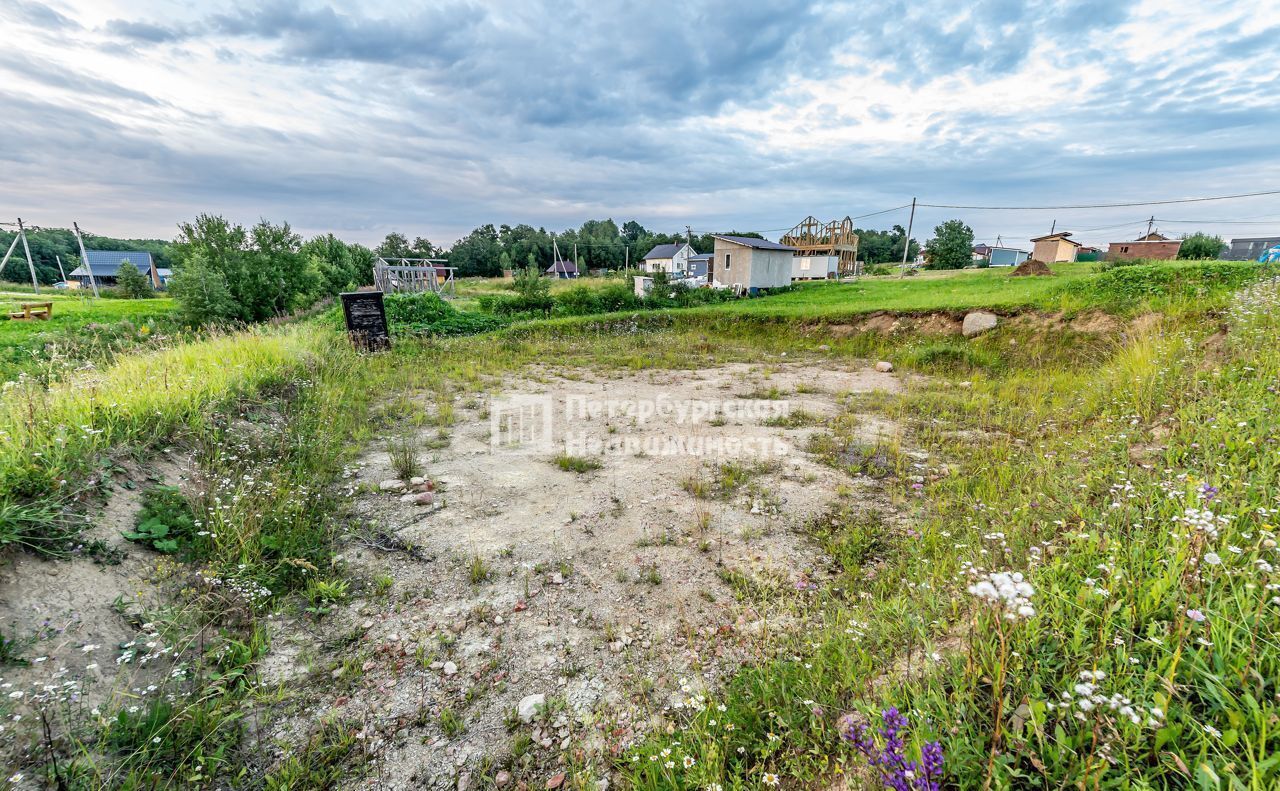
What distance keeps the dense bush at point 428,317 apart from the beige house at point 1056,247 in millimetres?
48542

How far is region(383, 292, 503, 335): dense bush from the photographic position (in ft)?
50.7

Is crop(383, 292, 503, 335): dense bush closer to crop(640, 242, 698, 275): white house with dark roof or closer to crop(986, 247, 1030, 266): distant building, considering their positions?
crop(640, 242, 698, 275): white house with dark roof

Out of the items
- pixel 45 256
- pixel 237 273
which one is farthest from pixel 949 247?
pixel 45 256

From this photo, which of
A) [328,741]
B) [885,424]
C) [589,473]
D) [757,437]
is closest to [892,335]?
[885,424]

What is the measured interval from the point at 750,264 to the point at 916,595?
2306 cm

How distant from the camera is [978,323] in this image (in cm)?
1182

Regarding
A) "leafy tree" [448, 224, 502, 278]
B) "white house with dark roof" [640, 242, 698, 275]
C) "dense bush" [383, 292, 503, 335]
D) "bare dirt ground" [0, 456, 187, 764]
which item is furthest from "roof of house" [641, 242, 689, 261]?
"bare dirt ground" [0, 456, 187, 764]

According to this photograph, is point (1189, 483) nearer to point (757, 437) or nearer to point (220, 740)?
point (757, 437)

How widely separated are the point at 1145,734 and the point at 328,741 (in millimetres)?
3421

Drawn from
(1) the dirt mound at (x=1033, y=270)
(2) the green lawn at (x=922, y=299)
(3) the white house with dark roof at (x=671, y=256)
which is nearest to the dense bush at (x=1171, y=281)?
(2) the green lawn at (x=922, y=299)

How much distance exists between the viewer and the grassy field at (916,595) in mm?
1518

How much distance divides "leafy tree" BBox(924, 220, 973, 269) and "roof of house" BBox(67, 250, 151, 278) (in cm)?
9321

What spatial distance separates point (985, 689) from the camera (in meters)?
1.87

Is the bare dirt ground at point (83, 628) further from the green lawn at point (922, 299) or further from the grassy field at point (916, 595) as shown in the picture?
the green lawn at point (922, 299)
